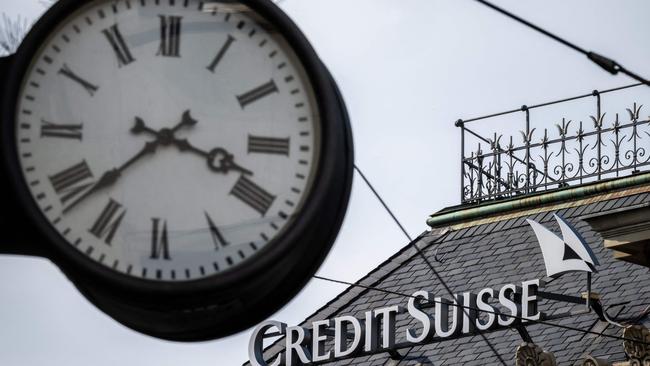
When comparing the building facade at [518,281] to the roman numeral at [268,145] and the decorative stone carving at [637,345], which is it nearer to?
the decorative stone carving at [637,345]

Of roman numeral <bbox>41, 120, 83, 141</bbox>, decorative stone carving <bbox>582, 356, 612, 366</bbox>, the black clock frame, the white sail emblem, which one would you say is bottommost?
decorative stone carving <bbox>582, 356, 612, 366</bbox>

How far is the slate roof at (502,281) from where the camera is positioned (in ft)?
103

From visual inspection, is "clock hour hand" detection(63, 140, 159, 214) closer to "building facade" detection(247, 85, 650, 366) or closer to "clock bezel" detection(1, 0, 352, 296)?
"clock bezel" detection(1, 0, 352, 296)

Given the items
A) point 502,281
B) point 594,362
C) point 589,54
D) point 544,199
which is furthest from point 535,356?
point 589,54

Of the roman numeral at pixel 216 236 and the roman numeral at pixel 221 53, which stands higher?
the roman numeral at pixel 221 53

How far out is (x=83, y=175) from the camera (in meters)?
5.41

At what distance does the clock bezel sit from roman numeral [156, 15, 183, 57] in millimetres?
177

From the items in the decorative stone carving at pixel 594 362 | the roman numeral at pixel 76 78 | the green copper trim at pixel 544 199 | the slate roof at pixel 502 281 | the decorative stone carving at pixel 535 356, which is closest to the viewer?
the roman numeral at pixel 76 78

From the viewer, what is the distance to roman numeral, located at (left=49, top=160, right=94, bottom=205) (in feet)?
17.6

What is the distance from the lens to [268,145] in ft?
17.8

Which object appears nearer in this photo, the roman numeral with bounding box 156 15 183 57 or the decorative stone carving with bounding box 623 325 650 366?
the roman numeral with bounding box 156 15 183 57

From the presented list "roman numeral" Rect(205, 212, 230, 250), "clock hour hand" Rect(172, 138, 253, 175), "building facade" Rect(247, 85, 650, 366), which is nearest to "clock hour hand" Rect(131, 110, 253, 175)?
"clock hour hand" Rect(172, 138, 253, 175)

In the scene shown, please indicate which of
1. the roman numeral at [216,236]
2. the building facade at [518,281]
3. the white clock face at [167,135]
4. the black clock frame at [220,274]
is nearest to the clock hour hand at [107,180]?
the white clock face at [167,135]

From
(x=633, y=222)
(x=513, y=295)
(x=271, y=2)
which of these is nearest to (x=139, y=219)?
(x=271, y=2)
